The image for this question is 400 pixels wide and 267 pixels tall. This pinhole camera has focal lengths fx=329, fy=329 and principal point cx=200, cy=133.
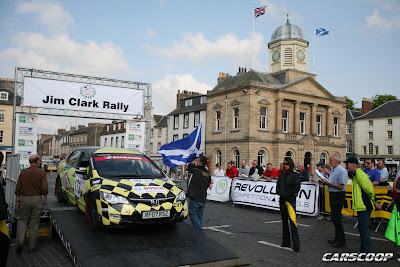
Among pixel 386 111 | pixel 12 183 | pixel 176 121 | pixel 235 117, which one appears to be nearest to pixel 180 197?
pixel 12 183

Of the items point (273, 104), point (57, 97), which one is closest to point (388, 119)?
point (273, 104)

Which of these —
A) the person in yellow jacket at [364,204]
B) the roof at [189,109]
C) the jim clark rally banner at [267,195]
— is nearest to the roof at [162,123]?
the roof at [189,109]

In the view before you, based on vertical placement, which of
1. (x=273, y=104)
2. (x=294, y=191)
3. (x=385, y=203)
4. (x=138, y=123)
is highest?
(x=273, y=104)

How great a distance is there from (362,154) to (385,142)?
5.07 meters

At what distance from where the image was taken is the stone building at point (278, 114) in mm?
37188

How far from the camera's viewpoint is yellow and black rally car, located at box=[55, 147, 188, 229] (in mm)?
6352

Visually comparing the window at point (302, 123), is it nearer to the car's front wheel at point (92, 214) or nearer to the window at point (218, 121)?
the window at point (218, 121)

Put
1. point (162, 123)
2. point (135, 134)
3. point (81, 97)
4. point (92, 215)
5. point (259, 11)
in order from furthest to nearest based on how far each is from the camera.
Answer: point (162, 123), point (259, 11), point (135, 134), point (81, 97), point (92, 215)

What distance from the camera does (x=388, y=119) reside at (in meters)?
57.6

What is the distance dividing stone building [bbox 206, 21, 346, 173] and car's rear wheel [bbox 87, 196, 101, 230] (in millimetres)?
29958

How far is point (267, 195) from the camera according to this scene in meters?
13.6

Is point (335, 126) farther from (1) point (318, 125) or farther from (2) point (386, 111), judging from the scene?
(2) point (386, 111)

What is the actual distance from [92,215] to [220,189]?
32.7ft

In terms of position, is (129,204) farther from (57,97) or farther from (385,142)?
(385,142)
